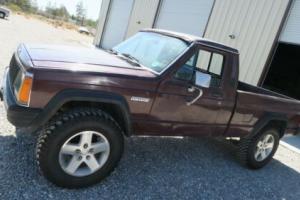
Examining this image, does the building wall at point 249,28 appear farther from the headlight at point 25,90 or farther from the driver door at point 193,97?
the headlight at point 25,90

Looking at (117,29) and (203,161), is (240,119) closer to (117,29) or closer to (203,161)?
(203,161)

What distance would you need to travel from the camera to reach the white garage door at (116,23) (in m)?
17.6

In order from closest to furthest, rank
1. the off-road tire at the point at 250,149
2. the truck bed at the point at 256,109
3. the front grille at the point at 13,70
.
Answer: the front grille at the point at 13,70
the truck bed at the point at 256,109
the off-road tire at the point at 250,149

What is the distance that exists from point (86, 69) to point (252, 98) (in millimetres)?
2700

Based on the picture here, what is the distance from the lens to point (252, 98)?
4816 mm

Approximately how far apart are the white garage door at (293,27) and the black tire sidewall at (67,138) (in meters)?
6.76

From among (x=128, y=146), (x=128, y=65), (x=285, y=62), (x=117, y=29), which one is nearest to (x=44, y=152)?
(x=128, y=65)

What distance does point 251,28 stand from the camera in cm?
964

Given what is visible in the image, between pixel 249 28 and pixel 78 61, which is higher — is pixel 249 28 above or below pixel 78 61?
above

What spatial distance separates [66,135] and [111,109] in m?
0.62

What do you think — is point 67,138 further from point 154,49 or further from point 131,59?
point 154,49

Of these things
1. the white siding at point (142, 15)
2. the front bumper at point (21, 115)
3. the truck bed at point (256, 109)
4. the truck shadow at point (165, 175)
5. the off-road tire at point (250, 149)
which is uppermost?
the white siding at point (142, 15)

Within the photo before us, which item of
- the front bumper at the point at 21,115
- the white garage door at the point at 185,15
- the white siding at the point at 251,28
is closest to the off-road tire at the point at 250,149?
the front bumper at the point at 21,115

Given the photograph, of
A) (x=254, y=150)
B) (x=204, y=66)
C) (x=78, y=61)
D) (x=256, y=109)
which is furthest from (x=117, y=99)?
(x=254, y=150)
